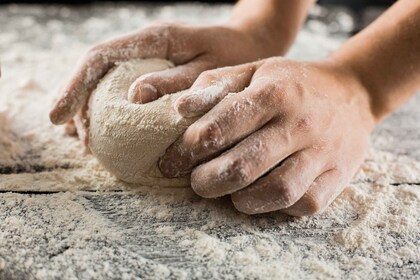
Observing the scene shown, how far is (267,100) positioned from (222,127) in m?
0.09

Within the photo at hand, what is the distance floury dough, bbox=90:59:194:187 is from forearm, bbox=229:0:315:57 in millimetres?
371

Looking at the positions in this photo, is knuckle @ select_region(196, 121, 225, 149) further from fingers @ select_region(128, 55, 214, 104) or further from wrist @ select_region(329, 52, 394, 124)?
wrist @ select_region(329, 52, 394, 124)

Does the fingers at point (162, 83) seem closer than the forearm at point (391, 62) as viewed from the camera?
Yes

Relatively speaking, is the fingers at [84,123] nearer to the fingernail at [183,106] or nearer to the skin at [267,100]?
the skin at [267,100]

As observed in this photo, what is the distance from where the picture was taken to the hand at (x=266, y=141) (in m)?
0.81

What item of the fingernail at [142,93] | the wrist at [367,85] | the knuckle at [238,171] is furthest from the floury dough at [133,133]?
the wrist at [367,85]

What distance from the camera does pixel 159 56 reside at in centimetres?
107

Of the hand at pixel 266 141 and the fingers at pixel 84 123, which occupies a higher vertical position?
the hand at pixel 266 141

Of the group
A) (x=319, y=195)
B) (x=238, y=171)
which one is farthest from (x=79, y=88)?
(x=319, y=195)

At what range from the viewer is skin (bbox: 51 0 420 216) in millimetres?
818

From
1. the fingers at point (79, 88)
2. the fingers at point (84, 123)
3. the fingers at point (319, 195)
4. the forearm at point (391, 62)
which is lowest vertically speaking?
the fingers at point (84, 123)

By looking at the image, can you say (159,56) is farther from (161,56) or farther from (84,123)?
(84,123)

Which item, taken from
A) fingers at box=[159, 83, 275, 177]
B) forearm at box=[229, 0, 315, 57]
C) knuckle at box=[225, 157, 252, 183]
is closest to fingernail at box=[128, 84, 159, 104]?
fingers at box=[159, 83, 275, 177]

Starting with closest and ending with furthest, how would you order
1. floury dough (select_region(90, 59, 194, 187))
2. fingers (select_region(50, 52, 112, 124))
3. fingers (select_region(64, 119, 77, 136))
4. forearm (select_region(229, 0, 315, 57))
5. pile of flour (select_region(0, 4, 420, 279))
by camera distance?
pile of flour (select_region(0, 4, 420, 279)) < floury dough (select_region(90, 59, 194, 187)) < fingers (select_region(50, 52, 112, 124)) < fingers (select_region(64, 119, 77, 136)) < forearm (select_region(229, 0, 315, 57))
